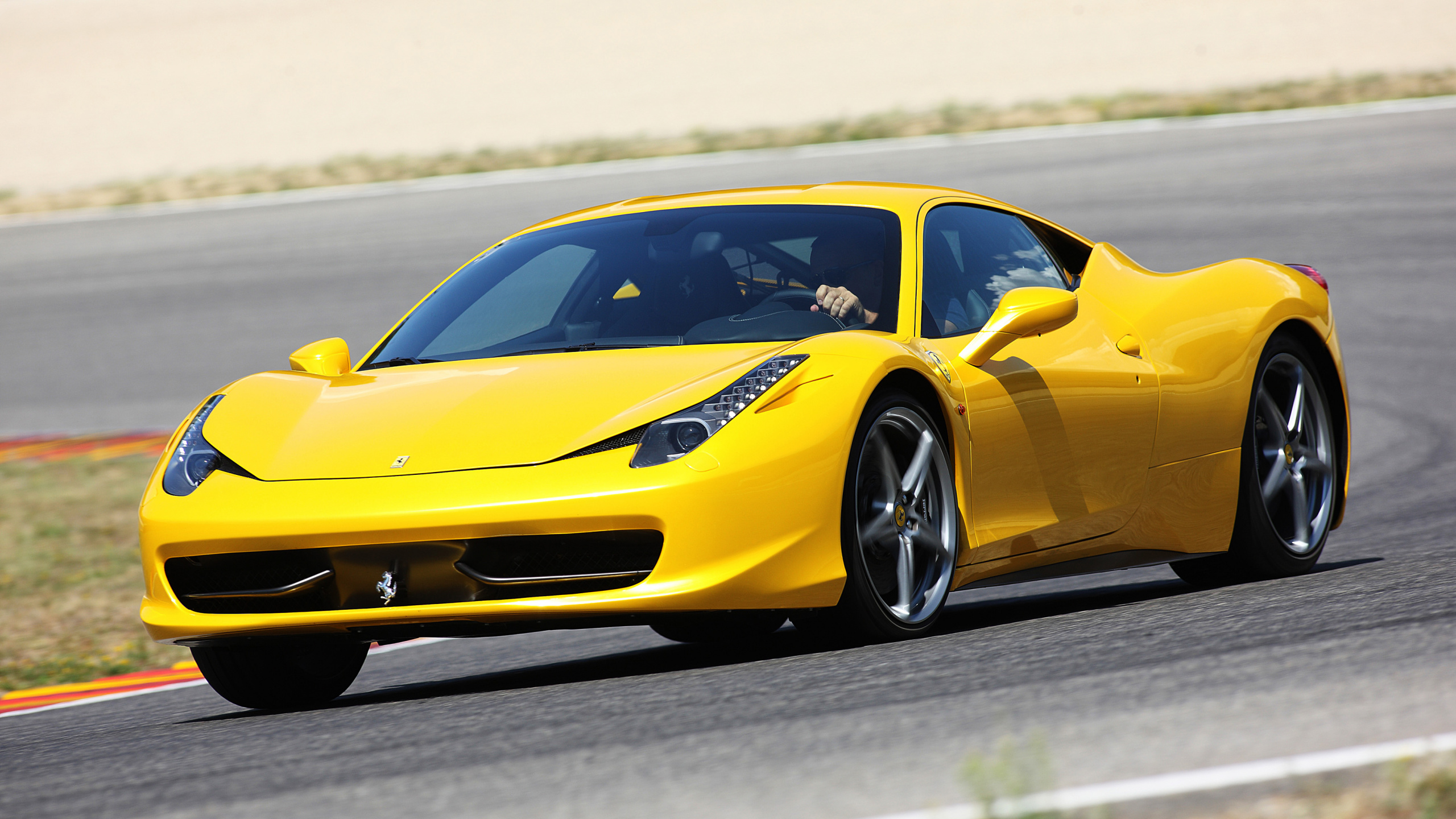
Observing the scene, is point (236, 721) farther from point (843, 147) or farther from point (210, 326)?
point (843, 147)

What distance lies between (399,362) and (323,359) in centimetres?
22

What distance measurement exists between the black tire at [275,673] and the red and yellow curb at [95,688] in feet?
3.98

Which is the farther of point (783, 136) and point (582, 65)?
point (582, 65)

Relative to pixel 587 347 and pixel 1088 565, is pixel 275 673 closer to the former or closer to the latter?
pixel 587 347

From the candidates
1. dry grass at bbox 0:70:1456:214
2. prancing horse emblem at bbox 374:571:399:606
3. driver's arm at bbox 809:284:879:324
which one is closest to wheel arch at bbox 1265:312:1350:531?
driver's arm at bbox 809:284:879:324

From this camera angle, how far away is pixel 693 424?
15.3 feet

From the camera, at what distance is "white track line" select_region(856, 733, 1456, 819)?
2926 millimetres

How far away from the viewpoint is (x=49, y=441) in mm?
12594

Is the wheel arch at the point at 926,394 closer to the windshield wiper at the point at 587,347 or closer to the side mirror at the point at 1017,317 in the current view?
the side mirror at the point at 1017,317

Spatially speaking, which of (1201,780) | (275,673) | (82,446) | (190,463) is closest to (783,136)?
(82,446)

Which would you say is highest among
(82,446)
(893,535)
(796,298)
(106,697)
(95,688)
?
(796,298)

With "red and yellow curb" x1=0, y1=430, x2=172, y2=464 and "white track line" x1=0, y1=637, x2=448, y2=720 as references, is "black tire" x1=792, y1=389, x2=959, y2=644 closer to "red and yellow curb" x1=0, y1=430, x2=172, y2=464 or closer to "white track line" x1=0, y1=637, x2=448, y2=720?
"white track line" x1=0, y1=637, x2=448, y2=720

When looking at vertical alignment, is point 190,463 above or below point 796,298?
below

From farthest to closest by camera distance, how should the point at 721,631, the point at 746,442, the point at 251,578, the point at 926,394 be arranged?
the point at 721,631 → the point at 926,394 → the point at 251,578 → the point at 746,442
